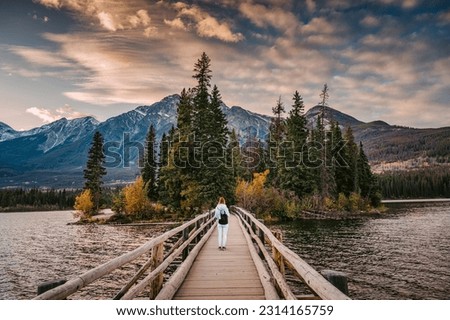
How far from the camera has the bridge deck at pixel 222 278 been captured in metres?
6.81

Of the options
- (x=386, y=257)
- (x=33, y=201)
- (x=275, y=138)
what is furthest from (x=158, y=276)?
(x=33, y=201)

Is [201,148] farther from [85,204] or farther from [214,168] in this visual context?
[85,204]

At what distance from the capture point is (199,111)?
4178cm

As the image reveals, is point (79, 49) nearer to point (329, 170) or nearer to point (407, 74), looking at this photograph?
point (407, 74)

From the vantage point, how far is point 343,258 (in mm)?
23734

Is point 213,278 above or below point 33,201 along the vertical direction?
above

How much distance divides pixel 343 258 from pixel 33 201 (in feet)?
423

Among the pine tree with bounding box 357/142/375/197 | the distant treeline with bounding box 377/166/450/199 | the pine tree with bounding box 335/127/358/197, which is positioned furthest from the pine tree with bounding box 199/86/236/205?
the distant treeline with bounding box 377/166/450/199

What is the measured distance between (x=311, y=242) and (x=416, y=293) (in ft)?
49.1

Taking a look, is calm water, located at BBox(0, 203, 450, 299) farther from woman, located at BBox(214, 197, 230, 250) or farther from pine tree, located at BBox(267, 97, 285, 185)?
pine tree, located at BBox(267, 97, 285, 185)

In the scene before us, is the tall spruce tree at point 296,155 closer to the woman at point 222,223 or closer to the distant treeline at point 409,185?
the distant treeline at point 409,185

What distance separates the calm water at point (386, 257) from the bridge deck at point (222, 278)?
8172 millimetres

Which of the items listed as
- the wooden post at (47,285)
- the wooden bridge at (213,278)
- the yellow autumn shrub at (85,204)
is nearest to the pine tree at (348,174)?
the yellow autumn shrub at (85,204)
